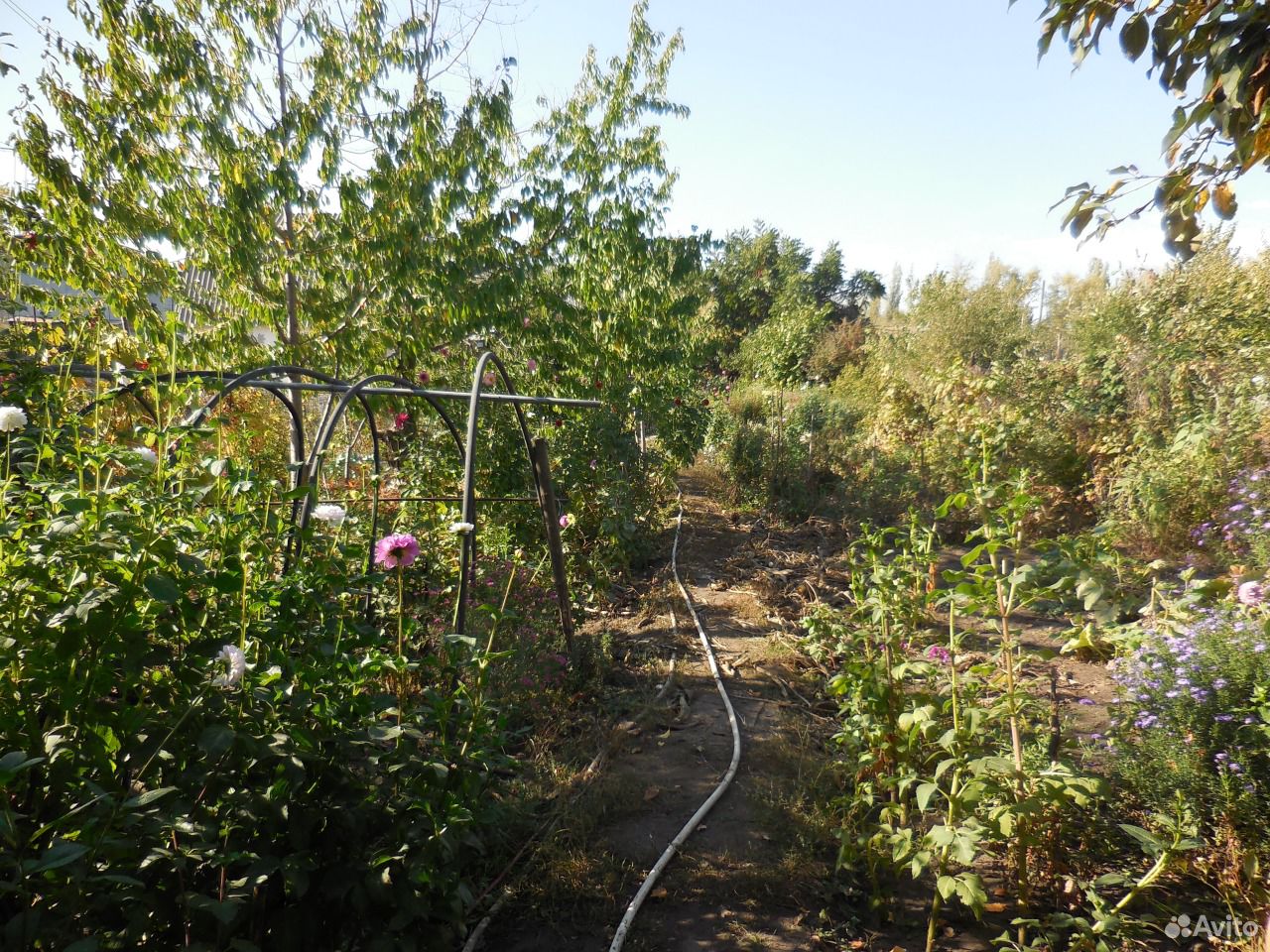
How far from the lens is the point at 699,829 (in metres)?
2.55

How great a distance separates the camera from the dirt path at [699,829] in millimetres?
2082

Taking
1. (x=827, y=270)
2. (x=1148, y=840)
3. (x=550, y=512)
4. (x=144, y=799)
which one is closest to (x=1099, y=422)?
(x=550, y=512)

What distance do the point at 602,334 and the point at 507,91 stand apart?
214 centimetres

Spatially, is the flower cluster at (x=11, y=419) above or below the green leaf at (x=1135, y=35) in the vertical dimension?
below

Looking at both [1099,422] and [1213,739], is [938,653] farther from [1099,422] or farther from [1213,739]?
[1099,422]

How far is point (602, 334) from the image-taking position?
6191 mm

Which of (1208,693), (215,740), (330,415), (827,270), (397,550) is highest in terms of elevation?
(827,270)

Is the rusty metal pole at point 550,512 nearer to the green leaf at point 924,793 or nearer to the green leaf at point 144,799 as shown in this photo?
the green leaf at point 924,793

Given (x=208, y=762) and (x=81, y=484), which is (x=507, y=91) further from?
(x=208, y=762)

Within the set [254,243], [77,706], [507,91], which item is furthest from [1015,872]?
[507,91]

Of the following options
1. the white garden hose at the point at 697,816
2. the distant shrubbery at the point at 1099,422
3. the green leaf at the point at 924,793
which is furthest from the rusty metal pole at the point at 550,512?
the distant shrubbery at the point at 1099,422

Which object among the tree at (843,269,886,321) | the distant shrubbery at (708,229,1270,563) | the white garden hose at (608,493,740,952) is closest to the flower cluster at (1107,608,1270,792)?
the white garden hose at (608,493,740,952)

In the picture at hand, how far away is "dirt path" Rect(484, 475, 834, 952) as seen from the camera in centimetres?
208

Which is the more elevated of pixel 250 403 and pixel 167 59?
pixel 167 59
